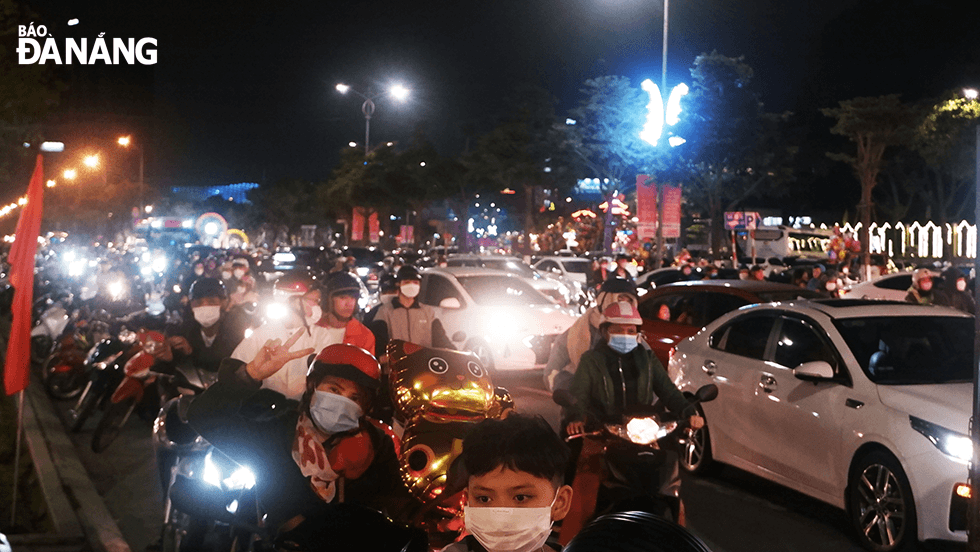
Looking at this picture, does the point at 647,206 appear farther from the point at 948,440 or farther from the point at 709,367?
the point at 948,440

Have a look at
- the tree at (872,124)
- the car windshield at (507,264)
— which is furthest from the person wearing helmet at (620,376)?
the tree at (872,124)

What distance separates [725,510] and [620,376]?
278 centimetres

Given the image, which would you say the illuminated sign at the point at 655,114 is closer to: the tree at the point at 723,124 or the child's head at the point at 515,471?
the tree at the point at 723,124

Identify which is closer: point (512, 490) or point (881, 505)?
point (512, 490)

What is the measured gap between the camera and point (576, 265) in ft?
114

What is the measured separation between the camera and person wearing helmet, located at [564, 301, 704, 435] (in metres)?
5.30

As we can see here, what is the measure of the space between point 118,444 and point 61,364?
3331mm

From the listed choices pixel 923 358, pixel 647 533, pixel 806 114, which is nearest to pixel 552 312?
pixel 923 358

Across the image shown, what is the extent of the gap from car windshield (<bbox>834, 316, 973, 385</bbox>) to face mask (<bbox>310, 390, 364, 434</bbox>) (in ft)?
14.0

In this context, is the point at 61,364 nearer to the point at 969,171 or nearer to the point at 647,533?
the point at 647,533

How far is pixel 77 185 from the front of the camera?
5553 centimetres

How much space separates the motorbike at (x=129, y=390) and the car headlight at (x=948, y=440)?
20.5ft

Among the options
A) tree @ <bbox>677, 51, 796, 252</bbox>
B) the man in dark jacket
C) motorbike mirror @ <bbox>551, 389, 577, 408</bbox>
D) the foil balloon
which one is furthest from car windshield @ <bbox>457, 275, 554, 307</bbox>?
tree @ <bbox>677, 51, 796, 252</bbox>

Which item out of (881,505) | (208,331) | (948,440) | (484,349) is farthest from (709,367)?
(484,349)
